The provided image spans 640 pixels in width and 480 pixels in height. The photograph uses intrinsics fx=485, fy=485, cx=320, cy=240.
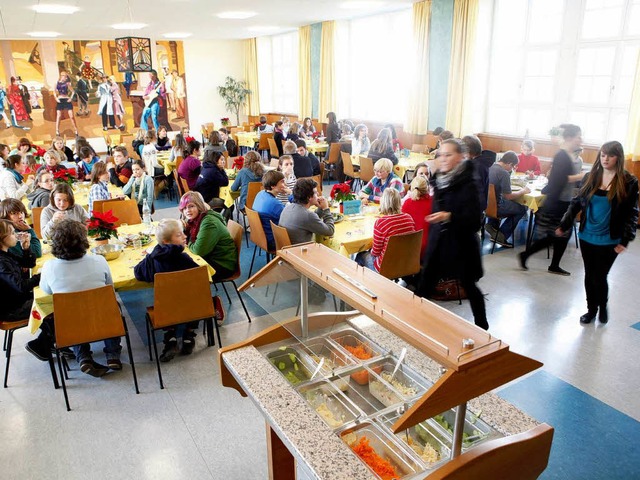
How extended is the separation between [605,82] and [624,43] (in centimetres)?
57

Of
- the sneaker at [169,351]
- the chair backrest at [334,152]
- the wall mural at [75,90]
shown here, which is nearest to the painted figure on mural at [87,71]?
the wall mural at [75,90]

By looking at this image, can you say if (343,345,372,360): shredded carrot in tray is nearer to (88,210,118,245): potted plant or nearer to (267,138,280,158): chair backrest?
(88,210,118,245): potted plant

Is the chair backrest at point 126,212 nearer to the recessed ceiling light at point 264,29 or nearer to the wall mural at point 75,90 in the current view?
the wall mural at point 75,90

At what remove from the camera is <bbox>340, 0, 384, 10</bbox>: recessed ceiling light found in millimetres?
8961

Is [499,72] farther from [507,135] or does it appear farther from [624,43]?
[624,43]

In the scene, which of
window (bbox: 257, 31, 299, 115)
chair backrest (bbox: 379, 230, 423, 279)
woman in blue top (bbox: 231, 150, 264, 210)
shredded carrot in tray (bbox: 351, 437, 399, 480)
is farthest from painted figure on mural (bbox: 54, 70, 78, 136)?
shredded carrot in tray (bbox: 351, 437, 399, 480)

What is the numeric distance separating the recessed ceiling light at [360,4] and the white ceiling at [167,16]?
114 millimetres

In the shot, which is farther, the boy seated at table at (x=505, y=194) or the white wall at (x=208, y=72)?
the white wall at (x=208, y=72)

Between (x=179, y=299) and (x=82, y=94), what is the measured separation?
1298 cm

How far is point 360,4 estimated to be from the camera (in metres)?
9.23

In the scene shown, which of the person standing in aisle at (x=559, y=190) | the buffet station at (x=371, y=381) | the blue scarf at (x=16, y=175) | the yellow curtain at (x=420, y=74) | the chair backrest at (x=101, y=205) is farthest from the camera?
the yellow curtain at (x=420, y=74)

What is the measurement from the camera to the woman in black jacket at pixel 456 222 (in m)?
3.28

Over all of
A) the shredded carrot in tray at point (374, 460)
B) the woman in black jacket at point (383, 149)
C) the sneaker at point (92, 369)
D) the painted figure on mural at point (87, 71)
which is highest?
the painted figure on mural at point (87, 71)

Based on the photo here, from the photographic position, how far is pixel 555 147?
7715 mm
